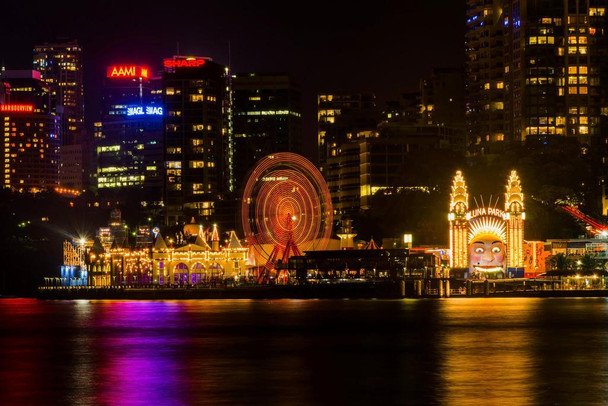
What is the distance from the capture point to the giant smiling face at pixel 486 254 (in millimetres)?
164125

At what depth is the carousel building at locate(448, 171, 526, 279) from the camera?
16400cm

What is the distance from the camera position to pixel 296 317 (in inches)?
4766

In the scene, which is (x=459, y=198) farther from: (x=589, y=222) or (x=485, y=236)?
(x=589, y=222)

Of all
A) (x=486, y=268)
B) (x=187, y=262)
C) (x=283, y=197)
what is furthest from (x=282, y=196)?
(x=486, y=268)

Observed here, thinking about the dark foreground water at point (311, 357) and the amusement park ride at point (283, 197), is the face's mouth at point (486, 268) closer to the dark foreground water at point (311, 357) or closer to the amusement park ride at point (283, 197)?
the amusement park ride at point (283, 197)

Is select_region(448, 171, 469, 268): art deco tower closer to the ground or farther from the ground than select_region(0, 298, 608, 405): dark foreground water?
farther from the ground

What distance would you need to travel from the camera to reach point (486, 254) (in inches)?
6486

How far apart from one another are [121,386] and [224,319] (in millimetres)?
56869

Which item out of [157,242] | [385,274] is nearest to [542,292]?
[385,274]

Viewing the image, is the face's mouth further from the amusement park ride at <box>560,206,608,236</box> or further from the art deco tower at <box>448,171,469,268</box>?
the amusement park ride at <box>560,206,608,236</box>

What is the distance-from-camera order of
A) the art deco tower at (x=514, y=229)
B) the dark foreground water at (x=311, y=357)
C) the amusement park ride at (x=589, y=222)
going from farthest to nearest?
the amusement park ride at (x=589, y=222) < the art deco tower at (x=514, y=229) < the dark foreground water at (x=311, y=357)

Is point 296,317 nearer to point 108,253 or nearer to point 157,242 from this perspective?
point 157,242

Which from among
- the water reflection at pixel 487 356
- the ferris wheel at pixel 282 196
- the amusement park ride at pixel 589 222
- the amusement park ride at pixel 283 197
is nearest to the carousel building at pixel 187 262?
the amusement park ride at pixel 283 197

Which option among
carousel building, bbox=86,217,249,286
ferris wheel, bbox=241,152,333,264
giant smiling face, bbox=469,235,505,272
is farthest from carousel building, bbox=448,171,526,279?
carousel building, bbox=86,217,249,286
